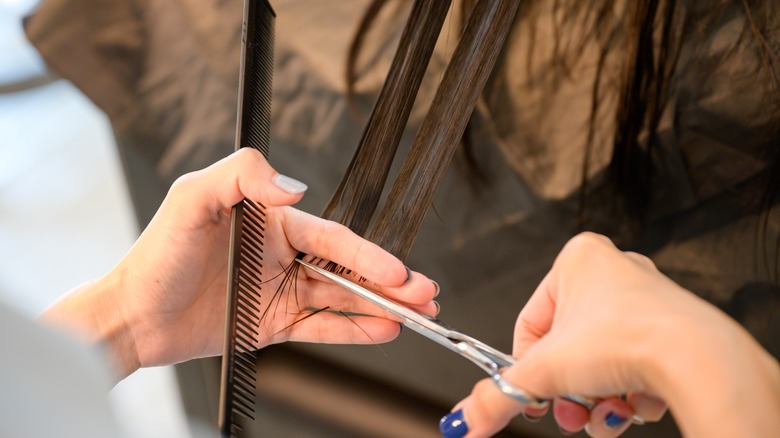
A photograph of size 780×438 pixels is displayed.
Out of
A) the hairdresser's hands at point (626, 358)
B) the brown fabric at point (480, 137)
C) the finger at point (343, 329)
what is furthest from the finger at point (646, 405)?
the brown fabric at point (480, 137)

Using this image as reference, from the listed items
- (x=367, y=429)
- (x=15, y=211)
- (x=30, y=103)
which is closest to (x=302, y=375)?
(x=367, y=429)

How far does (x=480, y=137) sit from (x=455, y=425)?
0.64 metres

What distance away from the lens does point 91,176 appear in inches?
48.9

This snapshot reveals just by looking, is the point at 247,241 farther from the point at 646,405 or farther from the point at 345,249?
the point at 646,405

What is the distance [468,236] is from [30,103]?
0.91 meters

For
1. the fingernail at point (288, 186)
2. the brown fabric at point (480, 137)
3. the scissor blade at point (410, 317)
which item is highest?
the brown fabric at point (480, 137)

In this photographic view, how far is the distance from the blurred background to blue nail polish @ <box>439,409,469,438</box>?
670 millimetres

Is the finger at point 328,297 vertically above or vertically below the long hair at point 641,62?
below

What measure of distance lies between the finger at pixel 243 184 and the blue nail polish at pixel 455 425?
23 cm

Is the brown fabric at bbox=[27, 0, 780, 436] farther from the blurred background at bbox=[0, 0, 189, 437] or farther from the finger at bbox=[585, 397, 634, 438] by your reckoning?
the finger at bbox=[585, 397, 634, 438]

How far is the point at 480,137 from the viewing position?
1.04 metres

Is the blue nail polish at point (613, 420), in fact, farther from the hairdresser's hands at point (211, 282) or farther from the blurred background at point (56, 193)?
the blurred background at point (56, 193)

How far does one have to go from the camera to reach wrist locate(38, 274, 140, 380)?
2.21 feet

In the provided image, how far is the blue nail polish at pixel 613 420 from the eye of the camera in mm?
490
